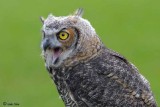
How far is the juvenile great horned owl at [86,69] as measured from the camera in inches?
375

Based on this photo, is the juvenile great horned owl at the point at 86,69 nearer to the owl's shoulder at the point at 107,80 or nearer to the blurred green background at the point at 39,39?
the owl's shoulder at the point at 107,80

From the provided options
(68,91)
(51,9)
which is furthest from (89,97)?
(51,9)

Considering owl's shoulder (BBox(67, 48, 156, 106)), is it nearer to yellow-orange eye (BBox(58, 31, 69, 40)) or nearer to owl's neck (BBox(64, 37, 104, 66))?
owl's neck (BBox(64, 37, 104, 66))

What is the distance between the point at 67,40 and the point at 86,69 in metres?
0.42

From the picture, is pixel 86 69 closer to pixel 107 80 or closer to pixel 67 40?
pixel 107 80

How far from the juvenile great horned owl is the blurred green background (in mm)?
5295

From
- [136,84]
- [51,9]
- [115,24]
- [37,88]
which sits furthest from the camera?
[51,9]

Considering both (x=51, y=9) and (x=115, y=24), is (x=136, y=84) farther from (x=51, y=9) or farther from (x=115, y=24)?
(x=51, y=9)

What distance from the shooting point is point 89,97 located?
32.1ft

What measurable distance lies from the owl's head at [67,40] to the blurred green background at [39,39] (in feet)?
17.6

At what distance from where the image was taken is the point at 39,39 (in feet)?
67.4

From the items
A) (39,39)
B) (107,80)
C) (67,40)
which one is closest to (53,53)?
(67,40)

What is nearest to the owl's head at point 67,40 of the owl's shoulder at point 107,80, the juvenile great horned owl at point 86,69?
the juvenile great horned owl at point 86,69

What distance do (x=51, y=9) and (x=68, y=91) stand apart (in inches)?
593
